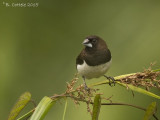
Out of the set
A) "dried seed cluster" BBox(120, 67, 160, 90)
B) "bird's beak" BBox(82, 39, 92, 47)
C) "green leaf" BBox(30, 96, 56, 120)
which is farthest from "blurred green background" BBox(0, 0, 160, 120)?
"green leaf" BBox(30, 96, 56, 120)

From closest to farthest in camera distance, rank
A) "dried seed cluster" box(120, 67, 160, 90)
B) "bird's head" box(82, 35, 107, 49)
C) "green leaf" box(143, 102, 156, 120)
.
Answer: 1. "green leaf" box(143, 102, 156, 120)
2. "dried seed cluster" box(120, 67, 160, 90)
3. "bird's head" box(82, 35, 107, 49)

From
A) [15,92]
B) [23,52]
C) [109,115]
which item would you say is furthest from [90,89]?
[23,52]

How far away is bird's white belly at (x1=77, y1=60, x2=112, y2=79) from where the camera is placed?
2623 millimetres

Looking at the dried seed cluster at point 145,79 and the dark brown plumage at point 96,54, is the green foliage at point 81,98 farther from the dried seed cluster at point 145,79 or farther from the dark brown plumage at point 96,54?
the dark brown plumage at point 96,54

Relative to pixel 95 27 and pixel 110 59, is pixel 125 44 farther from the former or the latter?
pixel 95 27

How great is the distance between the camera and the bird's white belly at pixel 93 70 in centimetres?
262

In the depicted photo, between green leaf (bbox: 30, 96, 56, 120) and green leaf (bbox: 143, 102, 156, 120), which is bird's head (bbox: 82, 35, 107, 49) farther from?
green leaf (bbox: 143, 102, 156, 120)

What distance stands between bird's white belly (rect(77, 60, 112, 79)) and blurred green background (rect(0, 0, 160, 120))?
0.38ft

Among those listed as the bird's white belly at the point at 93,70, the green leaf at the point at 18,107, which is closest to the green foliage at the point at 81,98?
the green leaf at the point at 18,107

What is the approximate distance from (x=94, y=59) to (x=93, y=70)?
0.27 ft

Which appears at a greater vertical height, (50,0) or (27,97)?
(50,0)

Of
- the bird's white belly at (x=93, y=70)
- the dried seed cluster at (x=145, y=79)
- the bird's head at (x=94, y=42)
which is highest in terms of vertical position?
the bird's head at (x=94, y=42)

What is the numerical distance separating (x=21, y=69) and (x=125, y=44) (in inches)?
49.3

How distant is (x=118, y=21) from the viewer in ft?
11.0
